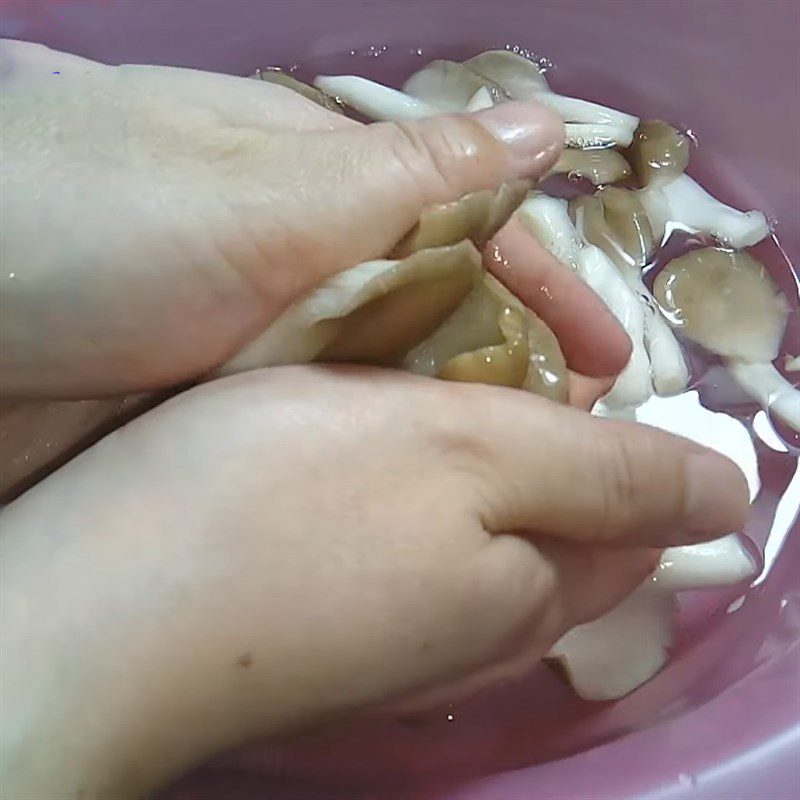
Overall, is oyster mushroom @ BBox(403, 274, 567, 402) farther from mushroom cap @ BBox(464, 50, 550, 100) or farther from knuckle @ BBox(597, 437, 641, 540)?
mushroom cap @ BBox(464, 50, 550, 100)

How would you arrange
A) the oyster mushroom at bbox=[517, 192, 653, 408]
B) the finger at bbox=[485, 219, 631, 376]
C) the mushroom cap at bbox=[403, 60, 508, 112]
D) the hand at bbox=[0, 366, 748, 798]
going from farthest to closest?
the mushroom cap at bbox=[403, 60, 508, 112]
the oyster mushroom at bbox=[517, 192, 653, 408]
the finger at bbox=[485, 219, 631, 376]
the hand at bbox=[0, 366, 748, 798]

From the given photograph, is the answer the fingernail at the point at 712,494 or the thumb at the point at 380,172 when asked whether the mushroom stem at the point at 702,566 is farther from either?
the thumb at the point at 380,172

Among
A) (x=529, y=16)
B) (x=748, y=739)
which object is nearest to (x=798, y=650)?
(x=748, y=739)

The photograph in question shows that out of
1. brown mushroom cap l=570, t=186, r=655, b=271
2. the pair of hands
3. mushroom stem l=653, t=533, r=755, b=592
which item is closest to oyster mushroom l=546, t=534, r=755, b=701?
mushroom stem l=653, t=533, r=755, b=592

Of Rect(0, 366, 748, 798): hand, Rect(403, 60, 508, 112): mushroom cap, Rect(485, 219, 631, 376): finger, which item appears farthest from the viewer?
Rect(403, 60, 508, 112): mushroom cap

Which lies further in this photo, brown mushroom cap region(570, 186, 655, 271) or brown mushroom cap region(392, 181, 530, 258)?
brown mushroom cap region(570, 186, 655, 271)

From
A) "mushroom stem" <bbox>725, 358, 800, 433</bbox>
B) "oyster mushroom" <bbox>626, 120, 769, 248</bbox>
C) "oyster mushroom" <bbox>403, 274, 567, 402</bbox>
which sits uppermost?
"oyster mushroom" <bbox>403, 274, 567, 402</bbox>

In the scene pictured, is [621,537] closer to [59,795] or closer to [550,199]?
[59,795]

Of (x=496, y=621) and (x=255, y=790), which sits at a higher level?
(x=496, y=621)
